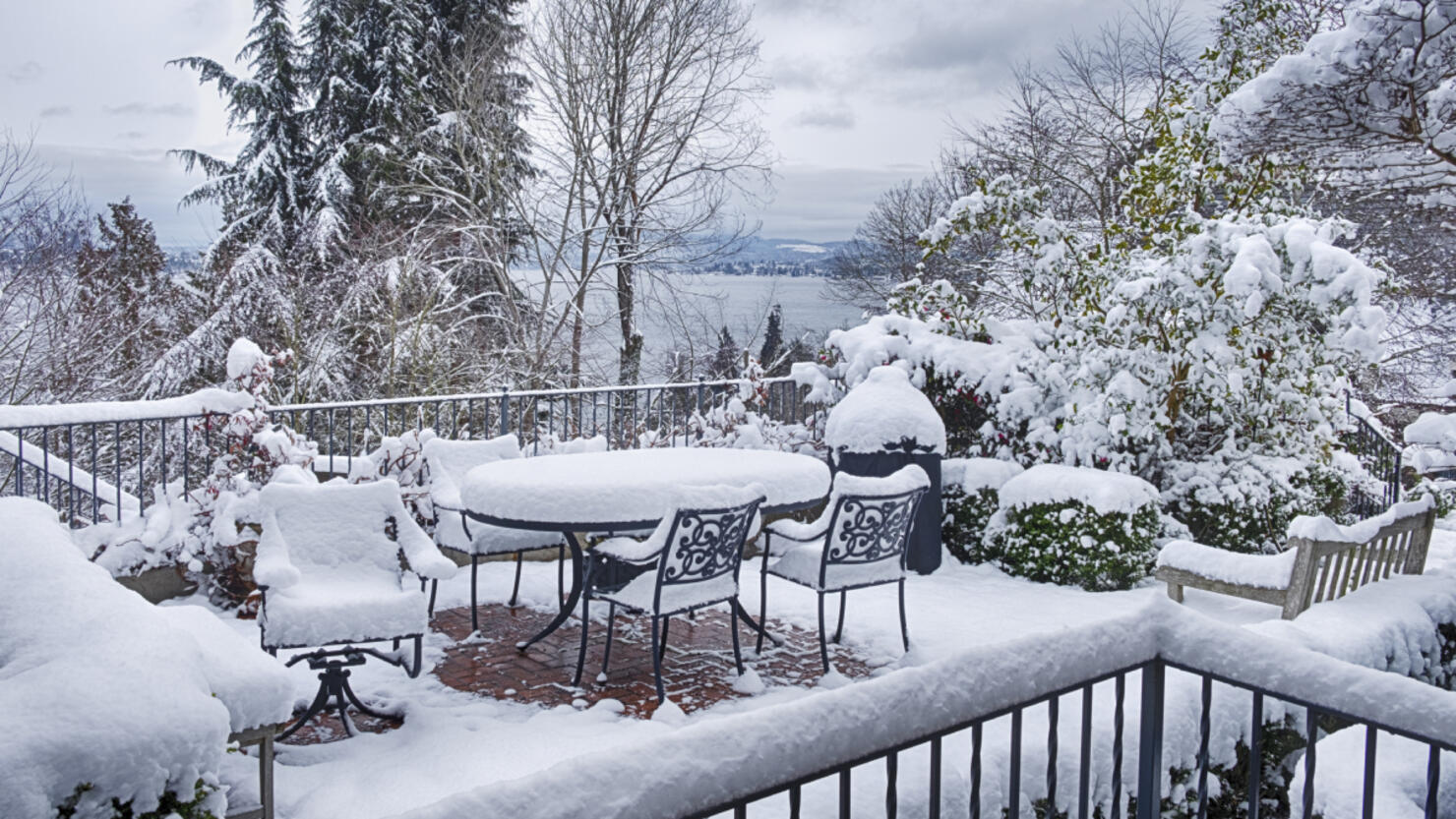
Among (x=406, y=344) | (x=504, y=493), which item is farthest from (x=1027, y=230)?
(x=406, y=344)

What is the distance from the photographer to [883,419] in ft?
20.5

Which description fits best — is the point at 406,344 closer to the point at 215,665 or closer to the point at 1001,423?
the point at 1001,423

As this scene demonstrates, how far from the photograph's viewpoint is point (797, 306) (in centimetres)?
2111

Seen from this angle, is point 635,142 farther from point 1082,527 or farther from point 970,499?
point 1082,527

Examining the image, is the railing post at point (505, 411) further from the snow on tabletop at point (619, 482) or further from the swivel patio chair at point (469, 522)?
the snow on tabletop at point (619, 482)

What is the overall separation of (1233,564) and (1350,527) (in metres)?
0.54

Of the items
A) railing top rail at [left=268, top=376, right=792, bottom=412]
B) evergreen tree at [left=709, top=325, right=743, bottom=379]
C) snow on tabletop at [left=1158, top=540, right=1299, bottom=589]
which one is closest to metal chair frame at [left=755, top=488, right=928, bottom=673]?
snow on tabletop at [left=1158, top=540, right=1299, bottom=589]

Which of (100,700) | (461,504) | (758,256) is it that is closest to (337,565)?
(461,504)

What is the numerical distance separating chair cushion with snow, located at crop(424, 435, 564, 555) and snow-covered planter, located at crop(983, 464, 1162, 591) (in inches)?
122

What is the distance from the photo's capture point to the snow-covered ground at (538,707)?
308 cm

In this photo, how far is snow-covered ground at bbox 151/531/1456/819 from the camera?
3078mm

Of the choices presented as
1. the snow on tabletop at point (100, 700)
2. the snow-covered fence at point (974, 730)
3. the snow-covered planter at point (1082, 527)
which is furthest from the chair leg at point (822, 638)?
the snow on tabletop at point (100, 700)

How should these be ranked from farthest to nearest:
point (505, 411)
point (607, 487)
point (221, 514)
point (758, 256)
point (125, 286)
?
point (758, 256) → point (125, 286) → point (505, 411) → point (221, 514) → point (607, 487)

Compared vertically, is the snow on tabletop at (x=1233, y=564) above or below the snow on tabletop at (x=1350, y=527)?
below
